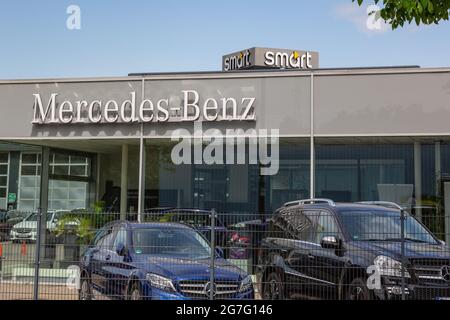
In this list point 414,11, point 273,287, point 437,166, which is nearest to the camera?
point 414,11

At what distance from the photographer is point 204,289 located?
32.9ft

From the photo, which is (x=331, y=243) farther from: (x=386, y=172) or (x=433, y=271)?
(x=386, y=172)

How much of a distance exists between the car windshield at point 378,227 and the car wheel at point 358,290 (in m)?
0.77

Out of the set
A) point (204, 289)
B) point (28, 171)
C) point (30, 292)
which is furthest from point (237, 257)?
point (28, 171)

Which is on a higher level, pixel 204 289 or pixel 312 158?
pixel 312 158

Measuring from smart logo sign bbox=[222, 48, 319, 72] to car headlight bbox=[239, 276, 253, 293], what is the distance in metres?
25.6

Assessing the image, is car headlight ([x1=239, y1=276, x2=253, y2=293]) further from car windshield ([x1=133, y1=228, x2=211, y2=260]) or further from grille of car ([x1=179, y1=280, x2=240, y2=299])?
car windshield ([x1=133, y1=228, x2=211, y2=260])

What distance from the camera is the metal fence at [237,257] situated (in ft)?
32.1

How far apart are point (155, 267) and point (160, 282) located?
32 centimetres

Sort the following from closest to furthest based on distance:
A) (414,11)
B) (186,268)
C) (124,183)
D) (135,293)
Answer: (414,11) < (135,293) < (186,268) < (124,183)

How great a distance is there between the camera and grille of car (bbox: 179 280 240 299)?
9859 mm

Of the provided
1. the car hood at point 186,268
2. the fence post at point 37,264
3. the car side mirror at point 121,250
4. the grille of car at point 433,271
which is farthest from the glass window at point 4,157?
the grille of car at point 433,271

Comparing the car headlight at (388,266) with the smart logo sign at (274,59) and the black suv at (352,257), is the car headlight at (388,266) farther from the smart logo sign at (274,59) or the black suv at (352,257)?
the smart logo sign at (274,59)
